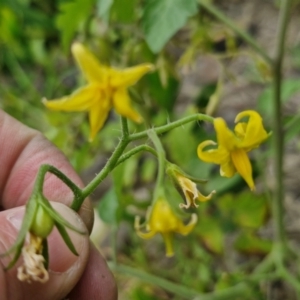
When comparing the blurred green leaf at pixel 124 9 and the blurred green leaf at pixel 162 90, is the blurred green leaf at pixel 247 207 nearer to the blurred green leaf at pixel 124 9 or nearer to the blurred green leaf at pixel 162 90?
the blurred green leaf at pixel 162 90

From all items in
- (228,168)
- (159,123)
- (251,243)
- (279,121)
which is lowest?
(251,243)

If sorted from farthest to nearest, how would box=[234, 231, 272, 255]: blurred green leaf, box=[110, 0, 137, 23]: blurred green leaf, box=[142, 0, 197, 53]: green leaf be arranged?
box=[234, 231, 272, 255]: blurred green leaf, box=[110, 0, 137, 23]: blurred green leaf, box=[142, 0, 197, 53]: green leaf

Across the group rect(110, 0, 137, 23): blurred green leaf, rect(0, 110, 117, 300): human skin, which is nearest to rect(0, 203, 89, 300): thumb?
rect(0, 110, 117, 300): human skin

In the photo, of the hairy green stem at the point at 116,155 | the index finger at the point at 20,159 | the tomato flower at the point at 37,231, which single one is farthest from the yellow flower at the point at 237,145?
the index finger at the point at 20,159

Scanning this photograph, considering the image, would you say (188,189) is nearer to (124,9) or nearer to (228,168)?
(228,168)

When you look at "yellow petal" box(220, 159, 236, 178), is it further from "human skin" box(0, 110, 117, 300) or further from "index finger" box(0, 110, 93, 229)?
"index finger" box(0, 110, 93, 229)

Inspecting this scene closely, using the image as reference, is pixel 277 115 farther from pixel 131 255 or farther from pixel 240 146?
pixel 131 255

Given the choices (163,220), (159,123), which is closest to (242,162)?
(163,220)
